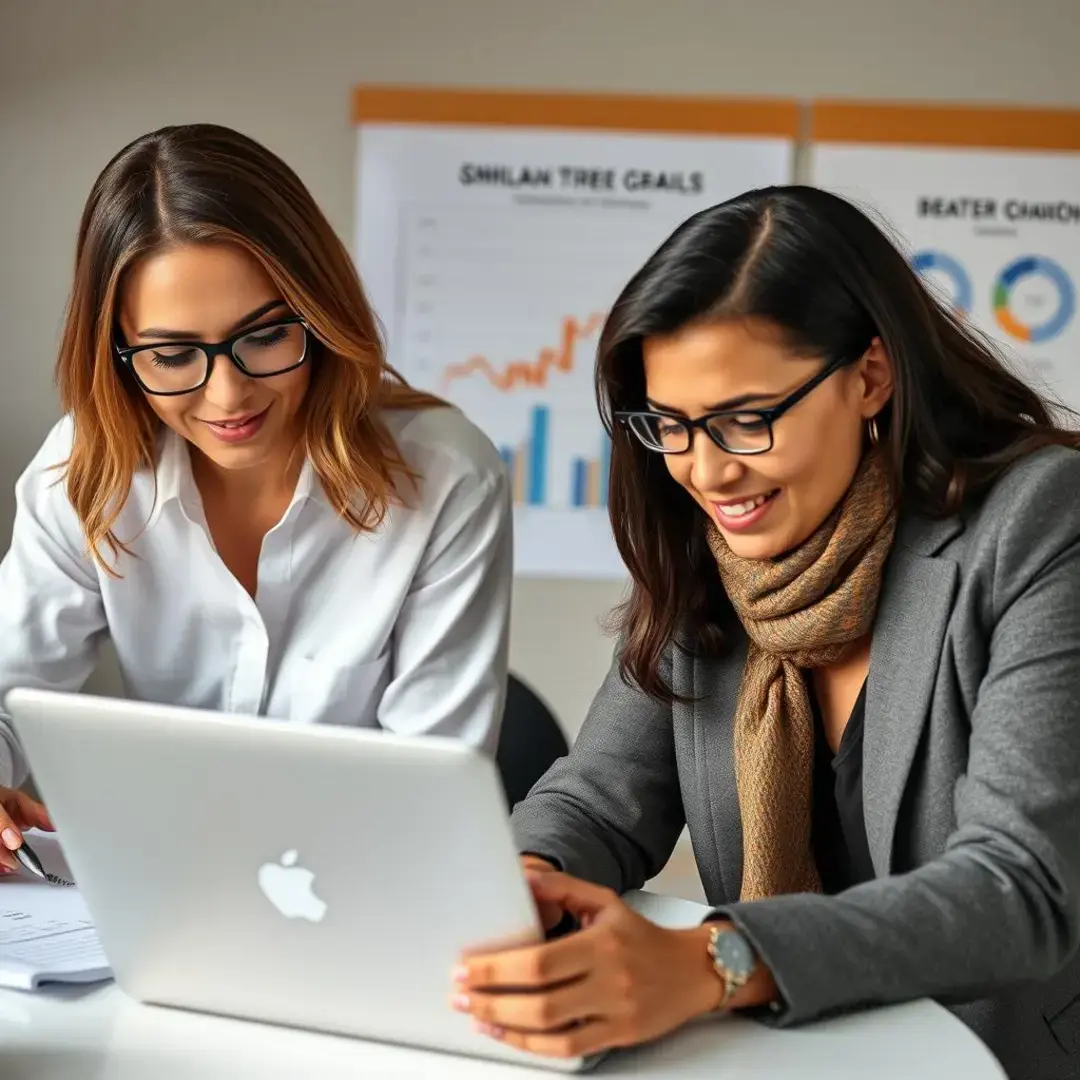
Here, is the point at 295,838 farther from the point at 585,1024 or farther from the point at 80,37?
the point at 80,37

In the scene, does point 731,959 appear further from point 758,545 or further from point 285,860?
point 758,545

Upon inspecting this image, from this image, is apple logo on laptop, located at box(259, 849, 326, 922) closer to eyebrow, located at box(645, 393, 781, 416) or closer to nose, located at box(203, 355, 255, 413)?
eyebrow, located at box(645, 393, 781, 416)

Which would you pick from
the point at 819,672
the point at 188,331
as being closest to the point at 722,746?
the point at 819,672

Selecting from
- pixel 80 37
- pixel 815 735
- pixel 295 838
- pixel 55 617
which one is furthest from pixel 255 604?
pixel 80 37

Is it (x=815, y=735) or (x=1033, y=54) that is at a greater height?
(x=1033, y=54)

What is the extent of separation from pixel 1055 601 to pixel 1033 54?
2466 mm

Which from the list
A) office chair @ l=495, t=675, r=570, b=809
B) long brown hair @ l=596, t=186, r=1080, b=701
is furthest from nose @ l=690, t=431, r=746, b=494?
office chair @ l=495, t=675, r=570, b=809

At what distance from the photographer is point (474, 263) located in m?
3.52

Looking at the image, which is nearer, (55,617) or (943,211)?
(55,617)

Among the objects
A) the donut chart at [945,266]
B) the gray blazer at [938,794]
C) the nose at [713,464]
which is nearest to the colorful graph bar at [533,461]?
the donut chart at [945,266]

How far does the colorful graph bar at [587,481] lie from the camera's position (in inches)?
140

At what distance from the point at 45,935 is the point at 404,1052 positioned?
1.38ft

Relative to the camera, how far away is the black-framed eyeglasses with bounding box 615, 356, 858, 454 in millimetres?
1389

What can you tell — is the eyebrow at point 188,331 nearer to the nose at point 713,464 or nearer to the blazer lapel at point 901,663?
the nose at point 713,464
